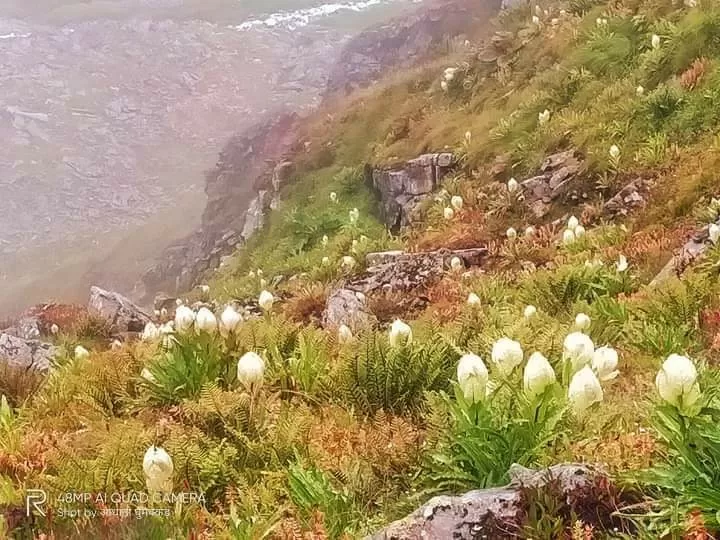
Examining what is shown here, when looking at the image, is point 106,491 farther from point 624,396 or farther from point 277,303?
Answer: point 277,303

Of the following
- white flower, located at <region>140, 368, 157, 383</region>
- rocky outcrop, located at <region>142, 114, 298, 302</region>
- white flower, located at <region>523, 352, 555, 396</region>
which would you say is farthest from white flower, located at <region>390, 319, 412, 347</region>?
rocky outcrop, located at <region>142, 114, 298, 302</region>

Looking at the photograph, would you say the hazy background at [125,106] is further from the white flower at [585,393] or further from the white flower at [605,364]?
the white flower at [585,393]

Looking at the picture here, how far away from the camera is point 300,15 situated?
65438mm

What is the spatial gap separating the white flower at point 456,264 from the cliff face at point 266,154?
49.4 feet

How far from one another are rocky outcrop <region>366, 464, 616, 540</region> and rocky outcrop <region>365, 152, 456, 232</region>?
527 inches

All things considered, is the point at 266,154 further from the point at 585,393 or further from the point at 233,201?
the point at 585,393

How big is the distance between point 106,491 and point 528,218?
9176 mm

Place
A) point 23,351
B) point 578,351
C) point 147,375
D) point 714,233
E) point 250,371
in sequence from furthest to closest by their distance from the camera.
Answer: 1. point 23,351
2. point 714,233
3. point 147,375
4. point 250,371
5. point 578,351

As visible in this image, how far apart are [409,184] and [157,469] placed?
14717 mm

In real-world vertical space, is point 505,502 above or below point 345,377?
above

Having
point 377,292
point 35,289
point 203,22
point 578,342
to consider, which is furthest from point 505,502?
point 203,22

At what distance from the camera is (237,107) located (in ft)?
187

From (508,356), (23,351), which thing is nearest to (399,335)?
(508,356)

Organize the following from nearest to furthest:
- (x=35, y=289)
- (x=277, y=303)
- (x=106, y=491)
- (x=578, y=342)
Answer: (x=106, y=491) → (x=578, y=342) → (x=277, y=303) → (x=35, y=289)
